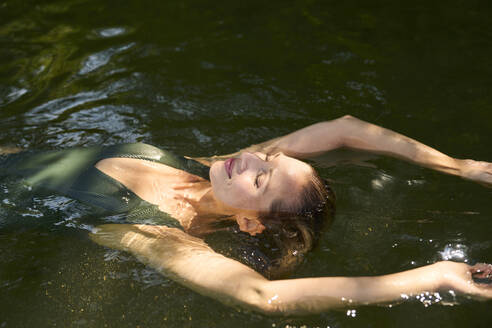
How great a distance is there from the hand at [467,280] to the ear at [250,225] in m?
1.11

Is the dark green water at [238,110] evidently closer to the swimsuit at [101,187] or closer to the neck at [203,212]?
the swimsuit at [101,187]

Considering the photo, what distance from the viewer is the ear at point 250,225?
317 centimetres

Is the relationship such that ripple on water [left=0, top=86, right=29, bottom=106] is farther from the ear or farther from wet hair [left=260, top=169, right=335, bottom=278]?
wet hair [left=260, top=169, right=335, bottom=278]

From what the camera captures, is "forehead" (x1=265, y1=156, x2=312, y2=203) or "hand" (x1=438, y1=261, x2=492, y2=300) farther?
"forehead" (x1=265, y1=156, x2=312, y2=203)

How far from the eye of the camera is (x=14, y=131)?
441cm

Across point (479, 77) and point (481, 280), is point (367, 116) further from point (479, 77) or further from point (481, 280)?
point (481, 280)

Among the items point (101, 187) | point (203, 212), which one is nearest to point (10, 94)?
→ point (101, 187)

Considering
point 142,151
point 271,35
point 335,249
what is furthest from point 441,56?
point 142,151

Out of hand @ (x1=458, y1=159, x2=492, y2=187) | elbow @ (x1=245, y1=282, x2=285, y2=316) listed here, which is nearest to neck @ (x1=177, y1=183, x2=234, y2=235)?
elbow @ (x1=245, y1=282, x2=285, y2=316)

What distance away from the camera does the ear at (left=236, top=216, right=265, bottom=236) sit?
3.17 m

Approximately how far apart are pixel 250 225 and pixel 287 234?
23 cm

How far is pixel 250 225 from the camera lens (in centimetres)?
318

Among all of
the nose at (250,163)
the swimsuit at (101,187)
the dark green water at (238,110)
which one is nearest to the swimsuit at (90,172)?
the swimsuit at (101,187)

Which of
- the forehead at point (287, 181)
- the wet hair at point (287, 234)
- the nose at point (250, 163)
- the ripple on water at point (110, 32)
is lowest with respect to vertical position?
the wet hair at point (287, 234)
